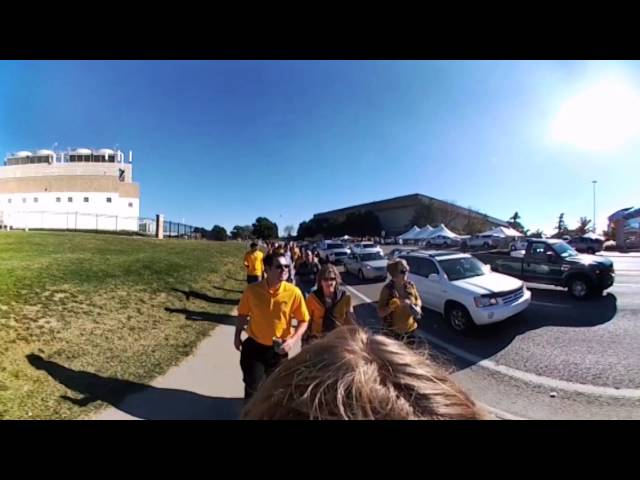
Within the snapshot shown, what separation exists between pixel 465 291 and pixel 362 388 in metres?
6.34

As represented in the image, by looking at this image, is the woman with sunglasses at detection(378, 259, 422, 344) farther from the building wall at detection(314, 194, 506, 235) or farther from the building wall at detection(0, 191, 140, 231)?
the building wall at detection(314, 194, 506, 235)

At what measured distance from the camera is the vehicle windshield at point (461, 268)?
727 centimetres

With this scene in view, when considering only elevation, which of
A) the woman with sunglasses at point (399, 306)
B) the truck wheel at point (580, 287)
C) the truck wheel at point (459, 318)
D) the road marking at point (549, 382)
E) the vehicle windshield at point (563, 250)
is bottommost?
the road marking at point (549, 382)

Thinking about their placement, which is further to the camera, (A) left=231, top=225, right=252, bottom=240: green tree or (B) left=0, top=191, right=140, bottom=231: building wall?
(A) left=231, top=225, right=252, bottom=240: green tree

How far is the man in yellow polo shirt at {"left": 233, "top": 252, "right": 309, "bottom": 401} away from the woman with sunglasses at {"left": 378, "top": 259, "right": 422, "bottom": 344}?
3.52 ft

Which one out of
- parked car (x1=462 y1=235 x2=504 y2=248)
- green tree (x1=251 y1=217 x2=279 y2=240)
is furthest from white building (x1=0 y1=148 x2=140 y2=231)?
parked car (x1=462 y1=235 x2=504 y2=248)

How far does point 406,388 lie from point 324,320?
2.50 m

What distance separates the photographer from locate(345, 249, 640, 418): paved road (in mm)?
3523

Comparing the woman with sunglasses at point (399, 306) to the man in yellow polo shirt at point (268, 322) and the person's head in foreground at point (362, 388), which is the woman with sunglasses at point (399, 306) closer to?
the man in yellow polo shirt at point (268, 322)

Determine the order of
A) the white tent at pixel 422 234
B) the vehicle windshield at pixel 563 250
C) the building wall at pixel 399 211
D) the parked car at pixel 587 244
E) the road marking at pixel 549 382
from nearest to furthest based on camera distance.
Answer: the road marking at pixel 549 382 → the vehicle windshield at pixel 563 250 → the parked car at pixel 587 244 → the white tent at pixel 422 234 → the building wall at pixel 399 211

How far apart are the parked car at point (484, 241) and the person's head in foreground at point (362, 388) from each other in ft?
124

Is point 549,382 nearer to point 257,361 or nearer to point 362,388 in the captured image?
point 257,361

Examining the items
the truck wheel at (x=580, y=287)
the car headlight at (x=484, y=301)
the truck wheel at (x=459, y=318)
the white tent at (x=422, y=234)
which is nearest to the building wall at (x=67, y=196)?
the truck wheel at (x=459, y=318)
